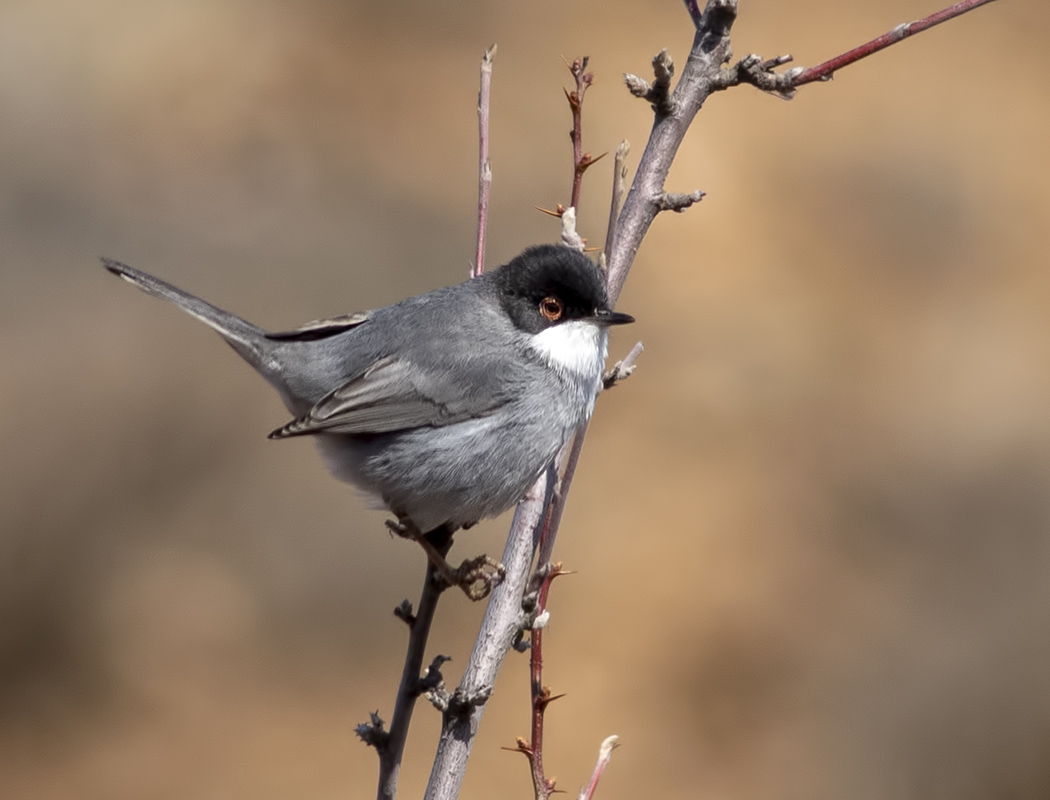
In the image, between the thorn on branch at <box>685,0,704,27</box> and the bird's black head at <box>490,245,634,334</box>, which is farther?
the bird's black head at <box>490,245,634,334</box>

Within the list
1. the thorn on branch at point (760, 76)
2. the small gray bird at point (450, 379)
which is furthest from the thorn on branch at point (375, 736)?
the thorn on branch at point (760, 76)

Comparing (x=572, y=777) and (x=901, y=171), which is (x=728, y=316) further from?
(x=572, y=777)

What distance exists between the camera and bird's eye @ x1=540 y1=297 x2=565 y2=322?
4.19 metres

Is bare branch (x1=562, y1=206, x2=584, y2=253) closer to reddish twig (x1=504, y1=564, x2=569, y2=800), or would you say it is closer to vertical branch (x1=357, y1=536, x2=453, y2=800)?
reddish twig (x1=504, y1=564, x2=569, y2=800)

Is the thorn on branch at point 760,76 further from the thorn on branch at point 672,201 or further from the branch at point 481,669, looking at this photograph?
the branch at point 481,669

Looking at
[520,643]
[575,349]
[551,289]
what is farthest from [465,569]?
[551,289]

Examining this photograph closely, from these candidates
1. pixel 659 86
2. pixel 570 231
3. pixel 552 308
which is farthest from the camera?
pixel 552 308

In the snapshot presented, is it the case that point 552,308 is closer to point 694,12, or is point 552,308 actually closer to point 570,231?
point 570,231

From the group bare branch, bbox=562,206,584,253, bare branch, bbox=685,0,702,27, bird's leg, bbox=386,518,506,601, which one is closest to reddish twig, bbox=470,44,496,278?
bare branch, bbox=562,206,584,253

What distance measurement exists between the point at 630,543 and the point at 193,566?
330cm

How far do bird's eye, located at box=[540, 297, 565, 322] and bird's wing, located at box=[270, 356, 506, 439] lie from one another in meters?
0.37

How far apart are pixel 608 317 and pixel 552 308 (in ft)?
1.23

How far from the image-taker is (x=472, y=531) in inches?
316

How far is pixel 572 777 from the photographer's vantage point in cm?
786
